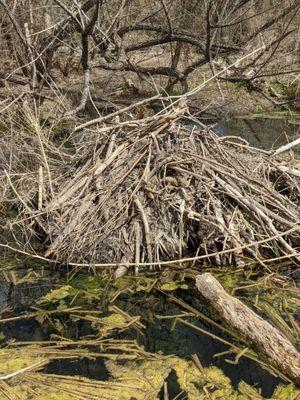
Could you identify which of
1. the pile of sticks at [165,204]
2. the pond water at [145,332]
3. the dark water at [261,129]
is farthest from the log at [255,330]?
the dark water at [261,129]

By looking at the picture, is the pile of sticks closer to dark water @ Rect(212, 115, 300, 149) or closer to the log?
the log

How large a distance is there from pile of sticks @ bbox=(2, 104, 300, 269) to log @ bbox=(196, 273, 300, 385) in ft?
1.76

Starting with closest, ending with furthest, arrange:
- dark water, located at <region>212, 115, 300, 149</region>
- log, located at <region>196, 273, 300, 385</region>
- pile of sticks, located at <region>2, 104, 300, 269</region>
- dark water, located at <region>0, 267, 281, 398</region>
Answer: log, located at <region>196, 273, 300, 385</region>
dark water, located at <region>0, 267, 281, 398</region>
pile of sticks, located at <region>2, 104, 300, 269</region>
dark water, located at <region>212, 115, 300, 149</region>

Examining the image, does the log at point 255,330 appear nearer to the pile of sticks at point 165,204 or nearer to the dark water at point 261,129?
the pile of sticks at point 165,204

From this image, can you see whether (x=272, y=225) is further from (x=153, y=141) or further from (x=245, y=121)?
(x=245, y=121)

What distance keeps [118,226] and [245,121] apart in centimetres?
707

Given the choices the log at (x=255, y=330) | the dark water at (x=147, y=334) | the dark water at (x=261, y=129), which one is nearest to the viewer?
the log at (x=255, y=330)

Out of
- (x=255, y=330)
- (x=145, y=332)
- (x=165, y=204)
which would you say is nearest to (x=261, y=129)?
(x=165, y=204)

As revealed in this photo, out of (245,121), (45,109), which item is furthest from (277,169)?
(245,121)

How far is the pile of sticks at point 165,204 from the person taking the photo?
4.67m

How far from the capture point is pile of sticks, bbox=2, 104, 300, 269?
4668 mm

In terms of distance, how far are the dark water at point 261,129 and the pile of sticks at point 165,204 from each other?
169 inches

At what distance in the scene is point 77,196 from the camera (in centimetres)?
496

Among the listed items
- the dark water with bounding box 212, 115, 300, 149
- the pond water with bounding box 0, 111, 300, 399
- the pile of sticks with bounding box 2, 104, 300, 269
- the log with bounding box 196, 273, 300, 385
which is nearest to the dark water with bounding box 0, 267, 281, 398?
the pond water with bounding box 0, 111, 300, 399
